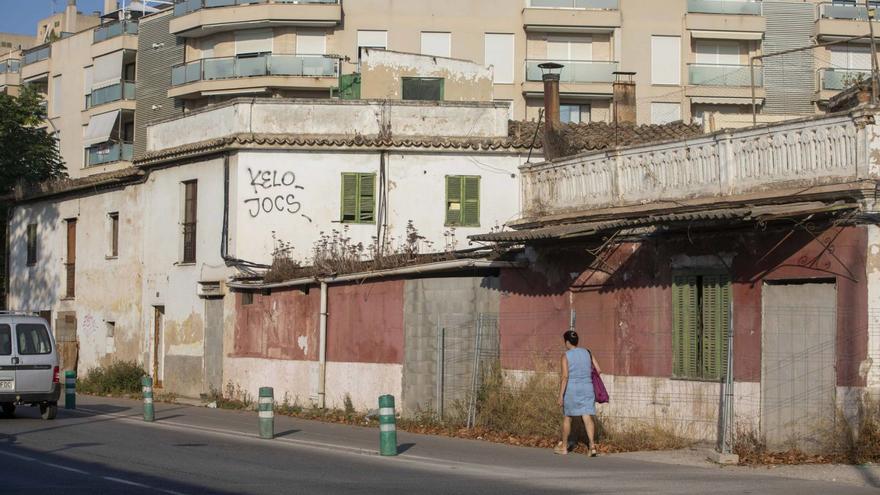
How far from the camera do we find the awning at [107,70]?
6594 cm

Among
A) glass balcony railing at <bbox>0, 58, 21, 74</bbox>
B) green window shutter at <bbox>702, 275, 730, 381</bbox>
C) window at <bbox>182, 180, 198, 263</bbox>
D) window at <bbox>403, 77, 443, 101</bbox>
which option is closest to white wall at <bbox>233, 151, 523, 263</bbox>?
window at <bbox>182, 180, 198, 263</bbox>

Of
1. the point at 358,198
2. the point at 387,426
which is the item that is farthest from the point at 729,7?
the point at 387,426

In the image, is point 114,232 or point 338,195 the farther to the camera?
point 114,232

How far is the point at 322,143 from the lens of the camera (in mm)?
32625

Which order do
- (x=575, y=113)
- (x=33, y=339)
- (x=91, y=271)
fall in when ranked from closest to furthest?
(x=33, y=339), (x=91, y=271), (x=575, y=113)

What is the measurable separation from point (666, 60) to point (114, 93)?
28.4 m

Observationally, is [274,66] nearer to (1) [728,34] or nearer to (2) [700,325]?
(1) [728,34]

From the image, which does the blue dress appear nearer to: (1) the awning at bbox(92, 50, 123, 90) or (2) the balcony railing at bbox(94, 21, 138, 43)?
(2) the balcony railing at bbox(94, 21, 138, 43)

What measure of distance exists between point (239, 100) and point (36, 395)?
36.9 ft

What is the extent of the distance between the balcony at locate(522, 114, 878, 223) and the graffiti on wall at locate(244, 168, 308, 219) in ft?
32.5

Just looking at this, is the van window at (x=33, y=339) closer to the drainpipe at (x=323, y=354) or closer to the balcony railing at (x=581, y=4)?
the drainpipe at (x=323, y=354)

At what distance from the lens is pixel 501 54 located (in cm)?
5644

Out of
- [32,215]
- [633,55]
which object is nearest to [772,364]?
[32,215]

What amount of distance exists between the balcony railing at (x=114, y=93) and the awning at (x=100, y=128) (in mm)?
758
